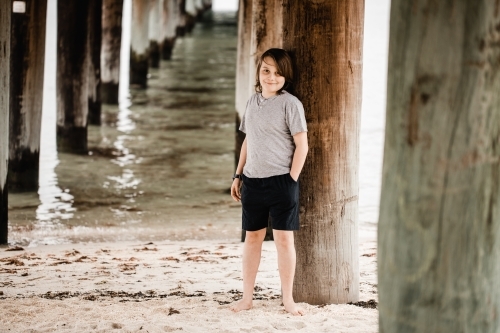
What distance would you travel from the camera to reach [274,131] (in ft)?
13.2

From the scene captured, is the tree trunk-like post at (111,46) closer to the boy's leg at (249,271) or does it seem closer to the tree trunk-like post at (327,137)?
the tree trunk-like post at (327,137)

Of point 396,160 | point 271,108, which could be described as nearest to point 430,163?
point 396,160

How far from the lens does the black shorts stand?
13.3 ft

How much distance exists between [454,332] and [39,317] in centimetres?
219

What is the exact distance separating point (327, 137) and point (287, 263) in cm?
64

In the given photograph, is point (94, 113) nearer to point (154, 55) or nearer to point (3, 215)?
point (3, 215)

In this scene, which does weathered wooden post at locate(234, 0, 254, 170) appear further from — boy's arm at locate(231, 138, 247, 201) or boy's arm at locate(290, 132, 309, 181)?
boy's arm at locate(290, 132, 309, 181)

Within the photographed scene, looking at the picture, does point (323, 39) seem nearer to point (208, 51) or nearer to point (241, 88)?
point (241, 88)

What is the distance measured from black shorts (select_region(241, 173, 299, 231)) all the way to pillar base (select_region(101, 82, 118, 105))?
14268 millimetres

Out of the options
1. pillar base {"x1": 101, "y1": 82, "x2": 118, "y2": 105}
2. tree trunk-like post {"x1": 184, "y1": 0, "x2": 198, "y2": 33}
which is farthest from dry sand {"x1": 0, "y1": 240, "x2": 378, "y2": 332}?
tree trunk-like post {"x1": 184, "y1": 0, "x2": 198, "y2": 33}

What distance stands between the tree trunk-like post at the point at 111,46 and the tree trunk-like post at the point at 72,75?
4579 millimetres

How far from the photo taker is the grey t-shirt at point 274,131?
4012mm

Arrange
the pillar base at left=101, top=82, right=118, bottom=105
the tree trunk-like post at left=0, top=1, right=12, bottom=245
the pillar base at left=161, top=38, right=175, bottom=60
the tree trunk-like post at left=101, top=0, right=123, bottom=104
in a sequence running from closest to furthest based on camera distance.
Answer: the tree trunk-like post at left=0, top=1, right=12, bottom=245, the tree trunk-like post at left=101, top=0, right=123, bottom=104, the pillar base at left=101, top=82, right=118, bottom=105, the pillar base at left=161, top=38, right=175, bottom=60

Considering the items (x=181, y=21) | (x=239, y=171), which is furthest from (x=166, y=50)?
(x=239, y=171)
